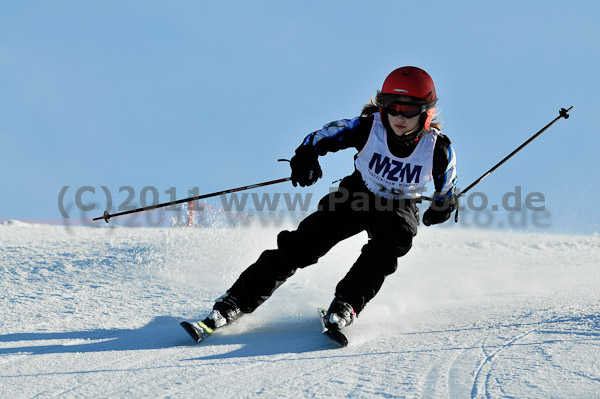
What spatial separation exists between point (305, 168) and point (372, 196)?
47 centimetres

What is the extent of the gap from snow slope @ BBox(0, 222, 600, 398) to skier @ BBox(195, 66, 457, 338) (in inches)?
10.2

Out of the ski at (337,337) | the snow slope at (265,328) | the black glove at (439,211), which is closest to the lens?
the snow slope at (265,328)

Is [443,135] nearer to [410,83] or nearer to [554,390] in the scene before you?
[410,83]

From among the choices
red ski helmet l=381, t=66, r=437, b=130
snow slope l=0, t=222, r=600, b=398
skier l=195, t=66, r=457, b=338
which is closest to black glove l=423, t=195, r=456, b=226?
skier l=195, t=66, r=457, b=338

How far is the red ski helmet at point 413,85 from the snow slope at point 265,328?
130 cm

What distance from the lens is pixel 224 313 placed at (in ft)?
10.9

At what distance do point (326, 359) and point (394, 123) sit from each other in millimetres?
1481

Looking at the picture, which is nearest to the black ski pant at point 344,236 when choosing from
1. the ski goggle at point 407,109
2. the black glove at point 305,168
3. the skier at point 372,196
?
the skier at point 372,196

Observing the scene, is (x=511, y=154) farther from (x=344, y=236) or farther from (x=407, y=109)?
(x=344, y=236)

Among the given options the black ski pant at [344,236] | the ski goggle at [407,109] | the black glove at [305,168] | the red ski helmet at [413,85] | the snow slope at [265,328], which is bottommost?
the snow slope at [265,328]

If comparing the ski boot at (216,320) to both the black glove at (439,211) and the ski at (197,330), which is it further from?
the black glove at (439,211)

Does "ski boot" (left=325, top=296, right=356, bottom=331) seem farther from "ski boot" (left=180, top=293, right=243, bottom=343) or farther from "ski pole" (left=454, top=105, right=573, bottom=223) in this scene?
"ski pole" (left=454, top=105, right=573, bottom=223)

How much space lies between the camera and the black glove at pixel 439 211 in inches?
139

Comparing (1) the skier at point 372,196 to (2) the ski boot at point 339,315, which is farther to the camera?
(1) the skier at point 372,196
